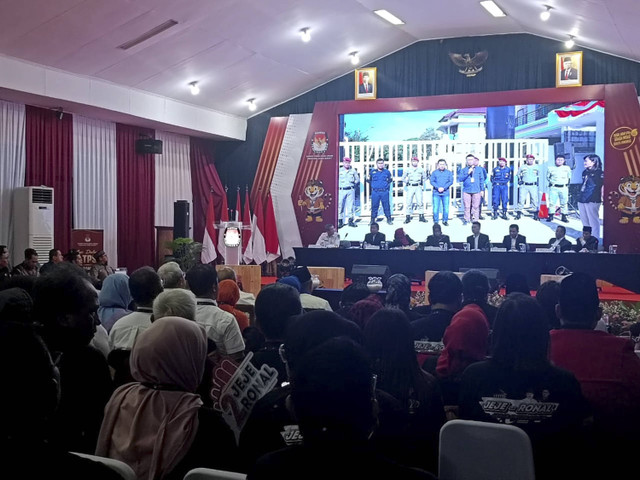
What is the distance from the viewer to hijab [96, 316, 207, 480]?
183 centimetres

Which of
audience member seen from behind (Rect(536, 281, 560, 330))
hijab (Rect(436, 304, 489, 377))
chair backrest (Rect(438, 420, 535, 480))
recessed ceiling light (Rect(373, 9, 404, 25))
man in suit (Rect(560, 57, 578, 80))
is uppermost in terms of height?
recessed ceiling light (Rect(373, 9, 404, 25))

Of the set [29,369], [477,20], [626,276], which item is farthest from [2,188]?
[29,369]

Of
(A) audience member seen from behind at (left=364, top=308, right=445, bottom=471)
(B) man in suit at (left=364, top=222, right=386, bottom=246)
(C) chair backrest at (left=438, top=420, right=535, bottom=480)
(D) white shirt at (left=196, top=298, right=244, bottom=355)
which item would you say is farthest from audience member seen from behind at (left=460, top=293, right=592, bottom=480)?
(B) man in suit at (left=364, top=222, right=386, bottom=246)

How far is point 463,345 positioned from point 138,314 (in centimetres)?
151

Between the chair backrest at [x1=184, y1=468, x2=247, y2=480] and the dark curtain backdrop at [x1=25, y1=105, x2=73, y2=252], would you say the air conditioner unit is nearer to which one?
the dark curtain backdrop at [x1=25, y1=105, x2=73, y2=252]

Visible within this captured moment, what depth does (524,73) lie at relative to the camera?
11891 mm

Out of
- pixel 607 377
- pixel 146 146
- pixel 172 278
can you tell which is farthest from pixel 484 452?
pixel 146 146

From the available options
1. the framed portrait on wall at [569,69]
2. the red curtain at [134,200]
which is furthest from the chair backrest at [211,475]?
the framed portrait on wall at [569,69]

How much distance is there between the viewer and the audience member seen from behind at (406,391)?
88.0 inches

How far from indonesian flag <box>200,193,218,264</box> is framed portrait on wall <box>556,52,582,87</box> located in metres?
6.48

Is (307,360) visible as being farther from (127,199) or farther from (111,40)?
(127,199)

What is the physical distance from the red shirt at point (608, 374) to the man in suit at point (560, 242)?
7.69m

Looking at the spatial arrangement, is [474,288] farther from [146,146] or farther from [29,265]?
[146,146]

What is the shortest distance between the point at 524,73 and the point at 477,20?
49.0 inches
